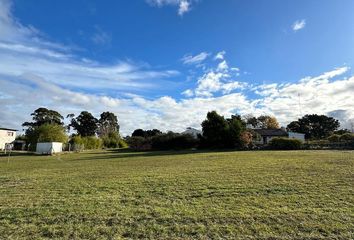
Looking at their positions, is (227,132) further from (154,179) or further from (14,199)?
(14,199)

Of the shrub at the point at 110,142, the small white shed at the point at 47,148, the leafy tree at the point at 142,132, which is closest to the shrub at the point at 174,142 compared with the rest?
the small white shed at the point at 47,148

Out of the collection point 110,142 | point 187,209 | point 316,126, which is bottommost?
point 187,209

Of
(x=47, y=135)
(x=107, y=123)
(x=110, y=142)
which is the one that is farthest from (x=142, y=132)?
(x=47, y=135)

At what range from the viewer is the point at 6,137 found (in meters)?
52.6

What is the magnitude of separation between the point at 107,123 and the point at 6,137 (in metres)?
40.8

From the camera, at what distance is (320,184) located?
8578mm

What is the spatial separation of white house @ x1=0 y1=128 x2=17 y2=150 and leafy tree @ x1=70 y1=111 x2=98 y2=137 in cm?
2601

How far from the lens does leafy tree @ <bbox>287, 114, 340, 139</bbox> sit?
228ft

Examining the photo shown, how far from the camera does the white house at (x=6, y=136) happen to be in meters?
50.9

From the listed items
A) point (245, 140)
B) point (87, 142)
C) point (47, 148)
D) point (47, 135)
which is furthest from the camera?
point (87, 142)

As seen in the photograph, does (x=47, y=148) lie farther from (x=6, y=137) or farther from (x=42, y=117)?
(x=42, y=117)

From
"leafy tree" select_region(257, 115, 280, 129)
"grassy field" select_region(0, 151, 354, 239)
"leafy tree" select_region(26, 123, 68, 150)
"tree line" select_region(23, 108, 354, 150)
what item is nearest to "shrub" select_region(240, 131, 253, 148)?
"tree line" select_region(23, 108, 354, 150)

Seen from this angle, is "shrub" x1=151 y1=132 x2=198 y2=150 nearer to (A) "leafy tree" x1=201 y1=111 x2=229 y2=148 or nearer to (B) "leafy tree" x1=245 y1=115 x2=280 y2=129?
(A) "leafy tree" x1=201 y1=111 x2=229 y2=148

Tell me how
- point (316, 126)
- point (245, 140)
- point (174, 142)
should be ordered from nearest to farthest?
point (245, 140)
point (174, 142)
point (316, 126)
